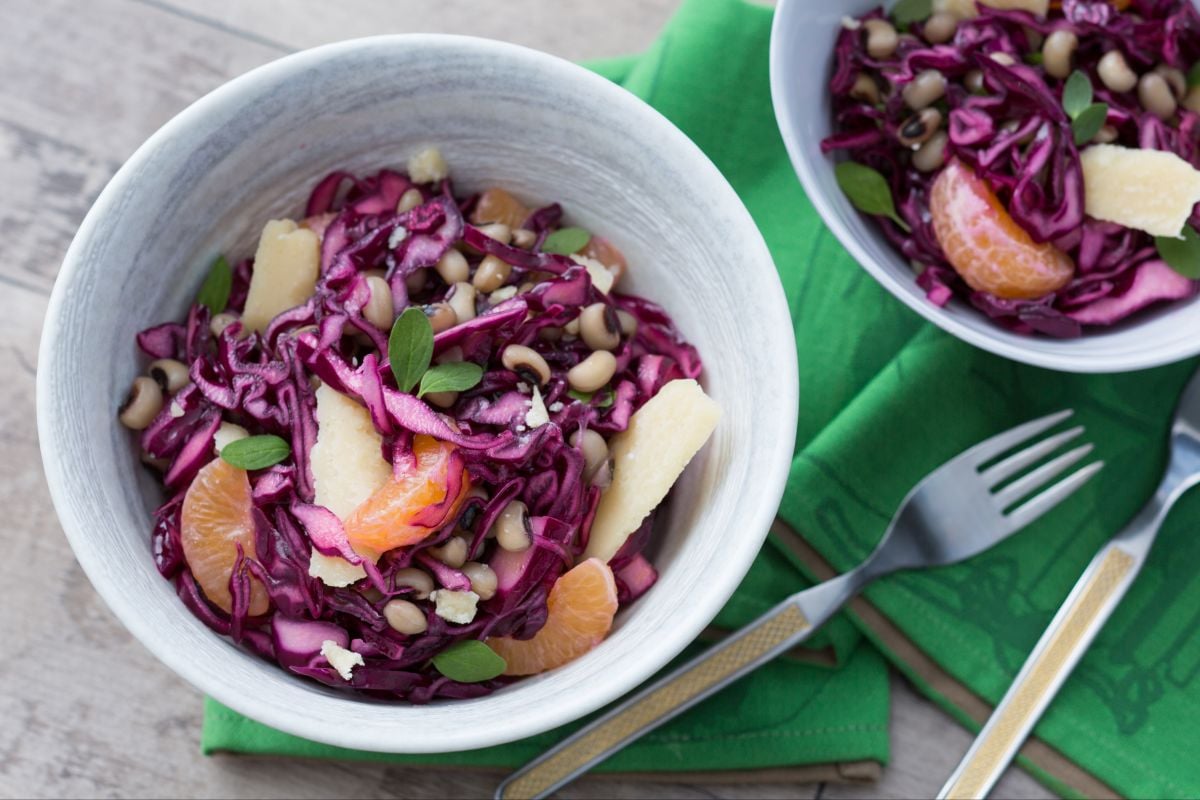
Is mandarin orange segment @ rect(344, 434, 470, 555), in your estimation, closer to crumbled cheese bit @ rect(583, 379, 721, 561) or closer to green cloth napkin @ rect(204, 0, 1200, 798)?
crumbled cheese bit @ rect(583, 379, 721, 561)

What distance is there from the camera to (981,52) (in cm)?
236

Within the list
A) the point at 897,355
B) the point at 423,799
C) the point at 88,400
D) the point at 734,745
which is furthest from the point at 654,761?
the point at 88,400

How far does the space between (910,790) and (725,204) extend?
1.45 metres

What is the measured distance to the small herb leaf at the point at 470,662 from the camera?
6.09 ft

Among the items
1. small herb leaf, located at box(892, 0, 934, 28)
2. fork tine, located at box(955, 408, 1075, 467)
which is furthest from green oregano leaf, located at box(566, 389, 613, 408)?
A: small herb leaf, located at box(892, 0, 934, 28)

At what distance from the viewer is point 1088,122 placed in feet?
7.43

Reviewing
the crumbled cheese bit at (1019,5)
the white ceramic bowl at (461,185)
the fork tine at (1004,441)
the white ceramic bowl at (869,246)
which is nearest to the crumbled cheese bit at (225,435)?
the white ceramic bowl at (461,185)

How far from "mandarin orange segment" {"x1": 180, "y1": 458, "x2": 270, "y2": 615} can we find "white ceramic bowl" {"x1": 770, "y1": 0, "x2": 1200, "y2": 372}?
1.24 m

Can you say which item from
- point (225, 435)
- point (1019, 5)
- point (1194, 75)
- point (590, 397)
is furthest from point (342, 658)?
point (1194, 75)

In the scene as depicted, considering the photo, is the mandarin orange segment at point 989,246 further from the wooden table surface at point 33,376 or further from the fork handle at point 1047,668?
the wooden table surface at point 33,376

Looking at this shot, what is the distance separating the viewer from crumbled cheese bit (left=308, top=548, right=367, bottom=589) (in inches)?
70.7

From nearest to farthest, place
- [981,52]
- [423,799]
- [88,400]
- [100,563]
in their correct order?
1. [100,563]
2. [88,400]
3. [981,52]
4. [423,799]

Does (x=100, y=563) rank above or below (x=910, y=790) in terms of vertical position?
above

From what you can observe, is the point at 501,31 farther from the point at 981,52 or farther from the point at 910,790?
the point at 910,790
